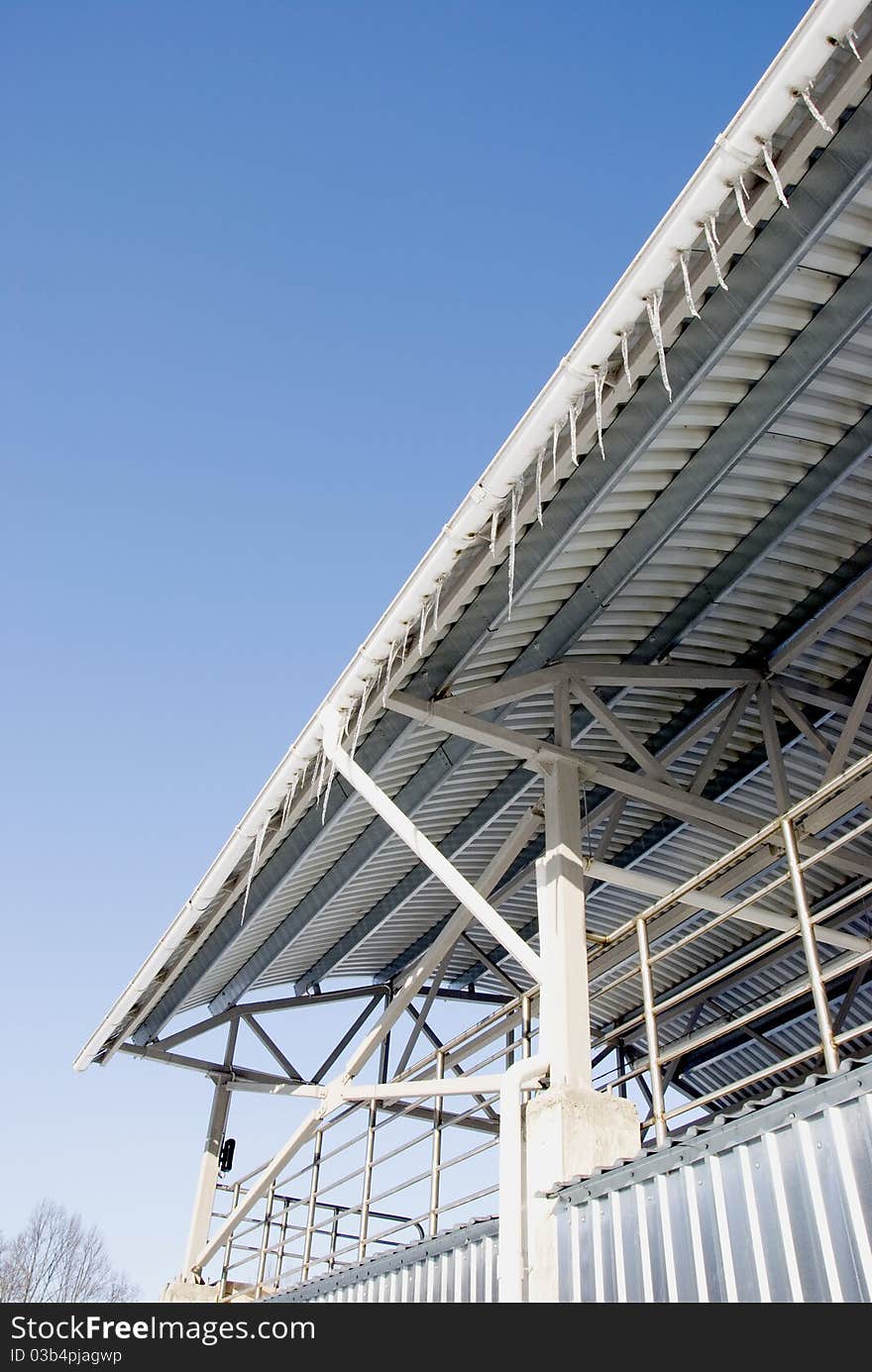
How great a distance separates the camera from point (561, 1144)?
7.11 metres

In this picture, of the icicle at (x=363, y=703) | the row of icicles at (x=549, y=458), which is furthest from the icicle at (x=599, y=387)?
the icicle at (x=363, y=703)

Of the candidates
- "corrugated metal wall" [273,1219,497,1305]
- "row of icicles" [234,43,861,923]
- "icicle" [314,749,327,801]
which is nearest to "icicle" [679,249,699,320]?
"row of icicles" [234,43,861,923]

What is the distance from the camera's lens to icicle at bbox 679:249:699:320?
5.91m

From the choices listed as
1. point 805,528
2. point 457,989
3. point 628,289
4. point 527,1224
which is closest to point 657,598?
point 805,528

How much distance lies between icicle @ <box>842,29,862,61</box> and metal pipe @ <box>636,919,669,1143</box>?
5.02 m

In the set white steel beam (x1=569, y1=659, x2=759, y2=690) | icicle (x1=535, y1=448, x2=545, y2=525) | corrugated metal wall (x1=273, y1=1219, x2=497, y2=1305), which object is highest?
white steel beam (x1=569, y1=659, x2=759, y2=690)

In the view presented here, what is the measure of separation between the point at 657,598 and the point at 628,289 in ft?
12.1

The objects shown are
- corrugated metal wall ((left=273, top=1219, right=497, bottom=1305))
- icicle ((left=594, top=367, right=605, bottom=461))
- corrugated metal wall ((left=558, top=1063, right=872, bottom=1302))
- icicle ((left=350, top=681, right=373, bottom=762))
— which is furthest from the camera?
icicle ((left=350, top=681, right=373, bottom=762))

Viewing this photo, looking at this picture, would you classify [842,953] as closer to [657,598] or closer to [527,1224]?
[657,598]

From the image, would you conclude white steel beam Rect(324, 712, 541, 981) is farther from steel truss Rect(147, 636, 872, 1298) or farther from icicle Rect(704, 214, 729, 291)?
icicle Rect(704, 214, 729, 291)

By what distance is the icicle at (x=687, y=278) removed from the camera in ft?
19.4

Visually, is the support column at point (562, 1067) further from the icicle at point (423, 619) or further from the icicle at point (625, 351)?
the icicle at point (625, 351)

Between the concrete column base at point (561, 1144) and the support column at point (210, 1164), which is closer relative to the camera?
the concrete column base at point (561, 1144)

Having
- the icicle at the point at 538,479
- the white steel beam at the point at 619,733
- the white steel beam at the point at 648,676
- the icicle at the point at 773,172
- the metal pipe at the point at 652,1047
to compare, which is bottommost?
the metal pipe at the point at 652,1047
